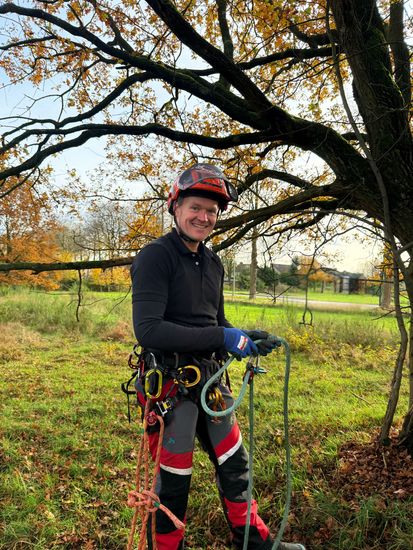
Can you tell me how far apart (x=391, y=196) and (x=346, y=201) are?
0.52 metres

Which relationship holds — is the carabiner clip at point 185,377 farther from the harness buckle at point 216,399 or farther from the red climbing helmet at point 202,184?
the red climbing helmet at point 202,184

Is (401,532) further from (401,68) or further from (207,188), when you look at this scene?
(401,68)

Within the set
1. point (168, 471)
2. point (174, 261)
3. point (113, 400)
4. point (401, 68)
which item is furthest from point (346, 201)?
point (113, 400)

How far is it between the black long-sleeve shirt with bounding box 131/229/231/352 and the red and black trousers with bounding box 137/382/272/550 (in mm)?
401

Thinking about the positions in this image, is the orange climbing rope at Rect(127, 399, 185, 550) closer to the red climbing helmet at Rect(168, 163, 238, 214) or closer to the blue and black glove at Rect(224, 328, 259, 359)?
the blue and black glove at Rect(224, 328, 259, 359)

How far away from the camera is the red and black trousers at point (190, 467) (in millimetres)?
2070

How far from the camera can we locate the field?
9.82 feet

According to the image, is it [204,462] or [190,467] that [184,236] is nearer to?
[190,467]

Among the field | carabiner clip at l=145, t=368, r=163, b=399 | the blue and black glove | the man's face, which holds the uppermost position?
the man's face

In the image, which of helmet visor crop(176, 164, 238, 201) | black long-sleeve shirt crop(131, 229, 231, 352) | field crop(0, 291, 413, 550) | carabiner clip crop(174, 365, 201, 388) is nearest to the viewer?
black long-sleeve shirt crop(131, 229, 231, 352)

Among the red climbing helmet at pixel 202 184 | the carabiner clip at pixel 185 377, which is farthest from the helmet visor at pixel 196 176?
the carabiner clip at pixel 185 377

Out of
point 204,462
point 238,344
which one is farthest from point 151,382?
point 204,462

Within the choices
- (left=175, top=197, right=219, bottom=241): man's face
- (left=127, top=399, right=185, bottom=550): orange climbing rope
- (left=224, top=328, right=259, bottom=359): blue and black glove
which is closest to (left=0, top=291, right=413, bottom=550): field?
(left=127, top=399, right=185, bottom=550): orange climbing rope

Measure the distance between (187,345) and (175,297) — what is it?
0.32m
